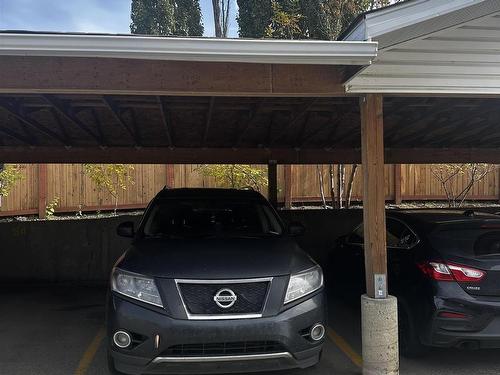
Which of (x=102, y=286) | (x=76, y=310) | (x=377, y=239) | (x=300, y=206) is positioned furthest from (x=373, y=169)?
(x=300, y=206)

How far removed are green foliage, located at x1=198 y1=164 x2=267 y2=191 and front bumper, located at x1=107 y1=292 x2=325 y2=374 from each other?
12.0 metres

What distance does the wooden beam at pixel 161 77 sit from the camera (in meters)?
4.57

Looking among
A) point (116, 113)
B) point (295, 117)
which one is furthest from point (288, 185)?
point (116, 113)

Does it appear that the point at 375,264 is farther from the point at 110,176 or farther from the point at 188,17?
the point at 188,17

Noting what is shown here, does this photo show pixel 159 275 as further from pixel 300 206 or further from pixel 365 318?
pixel 300 206

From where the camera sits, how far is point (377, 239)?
4973 mm

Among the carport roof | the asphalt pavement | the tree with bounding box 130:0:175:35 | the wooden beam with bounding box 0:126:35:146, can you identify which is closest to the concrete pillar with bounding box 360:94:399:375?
the carport roof

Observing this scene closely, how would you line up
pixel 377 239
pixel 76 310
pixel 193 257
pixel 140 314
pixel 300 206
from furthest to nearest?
1. pixel 300 206
2. pixel 76 310
3. pixel 377 239
4. pixel 193 257
5. pixel 140 314

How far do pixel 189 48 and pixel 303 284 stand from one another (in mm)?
2224

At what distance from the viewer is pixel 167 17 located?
21984 mm

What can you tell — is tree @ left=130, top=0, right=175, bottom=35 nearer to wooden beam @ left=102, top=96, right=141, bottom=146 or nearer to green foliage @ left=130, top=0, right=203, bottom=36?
green foliage @ left=130, top=0, right=203, bottom=36

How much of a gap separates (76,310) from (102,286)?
219 cm

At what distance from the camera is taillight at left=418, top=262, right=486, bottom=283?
4867 millimetres

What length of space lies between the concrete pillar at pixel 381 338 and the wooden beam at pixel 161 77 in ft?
6.82
